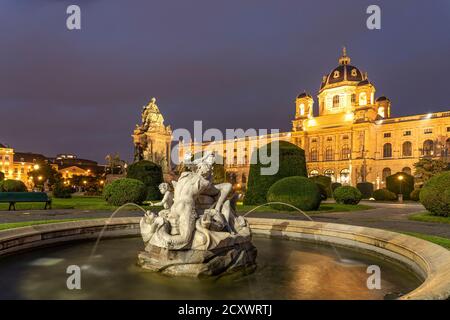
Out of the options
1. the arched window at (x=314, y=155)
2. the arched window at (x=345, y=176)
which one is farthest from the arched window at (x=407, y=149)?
the arched window at (x=314, y=155)

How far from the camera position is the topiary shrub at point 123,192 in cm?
1964

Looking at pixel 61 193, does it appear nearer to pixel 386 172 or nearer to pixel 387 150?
pixel 386 172

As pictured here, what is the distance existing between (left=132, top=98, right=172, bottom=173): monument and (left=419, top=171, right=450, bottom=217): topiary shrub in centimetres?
2771

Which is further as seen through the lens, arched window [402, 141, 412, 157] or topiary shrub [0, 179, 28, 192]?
arched window [402, 141, 412, 157]

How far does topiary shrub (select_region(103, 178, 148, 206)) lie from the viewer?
19641 millimetres

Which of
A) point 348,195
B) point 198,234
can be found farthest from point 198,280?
point 348,195

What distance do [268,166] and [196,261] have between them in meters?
17.0

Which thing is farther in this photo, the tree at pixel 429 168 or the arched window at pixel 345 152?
the arched window at pixel 345 152

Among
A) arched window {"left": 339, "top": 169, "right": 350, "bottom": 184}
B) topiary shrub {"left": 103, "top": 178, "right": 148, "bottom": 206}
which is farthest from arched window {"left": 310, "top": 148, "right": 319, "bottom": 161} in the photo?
topiary shrub {"left": 103, "top": 178, "right": 148, "bottom": 206}

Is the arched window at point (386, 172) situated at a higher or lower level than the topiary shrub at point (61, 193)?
higher

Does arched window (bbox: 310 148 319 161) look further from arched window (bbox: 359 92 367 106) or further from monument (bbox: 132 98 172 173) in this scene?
monument (bbox: 132 98 172 173)

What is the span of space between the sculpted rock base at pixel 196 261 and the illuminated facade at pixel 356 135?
59.7m

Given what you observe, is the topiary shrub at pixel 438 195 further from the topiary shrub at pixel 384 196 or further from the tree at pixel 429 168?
the tree at pixel 429 168
